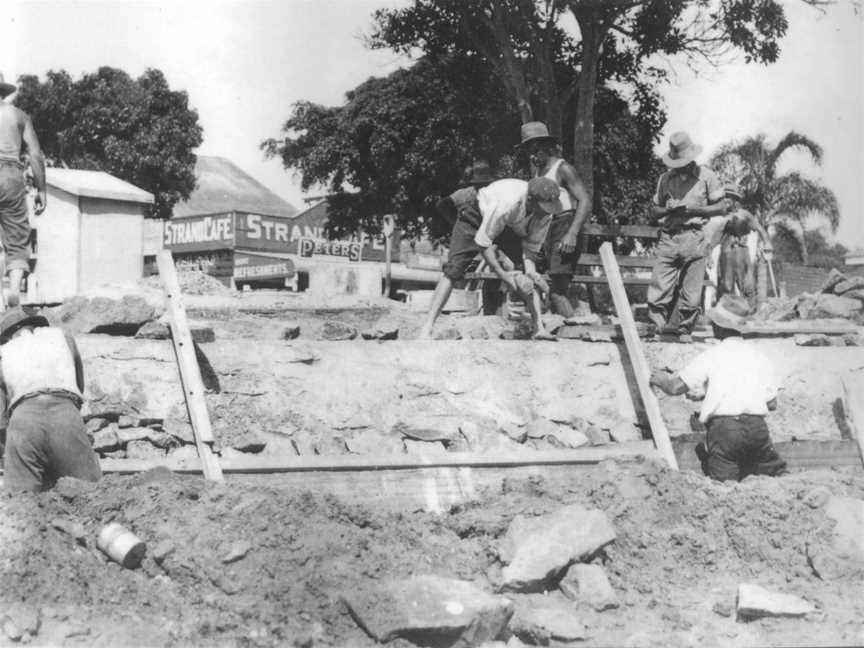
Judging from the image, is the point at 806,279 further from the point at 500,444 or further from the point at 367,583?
the point at 367,583

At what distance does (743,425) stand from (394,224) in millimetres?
16914

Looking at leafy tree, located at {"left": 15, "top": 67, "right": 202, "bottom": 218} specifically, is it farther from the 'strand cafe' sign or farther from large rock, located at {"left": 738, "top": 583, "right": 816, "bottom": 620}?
large rock, located at {"left": 738, "top": 583, "right": 816, "bottom": 620}

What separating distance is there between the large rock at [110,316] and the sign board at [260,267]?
20243mm

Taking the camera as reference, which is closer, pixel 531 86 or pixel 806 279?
pixel 531 86

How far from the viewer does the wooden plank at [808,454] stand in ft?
21.6

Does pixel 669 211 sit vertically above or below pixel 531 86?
below

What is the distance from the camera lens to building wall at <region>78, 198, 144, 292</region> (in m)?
13.5

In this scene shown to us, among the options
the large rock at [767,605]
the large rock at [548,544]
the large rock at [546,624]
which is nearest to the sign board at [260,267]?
the large rock at [548,544]

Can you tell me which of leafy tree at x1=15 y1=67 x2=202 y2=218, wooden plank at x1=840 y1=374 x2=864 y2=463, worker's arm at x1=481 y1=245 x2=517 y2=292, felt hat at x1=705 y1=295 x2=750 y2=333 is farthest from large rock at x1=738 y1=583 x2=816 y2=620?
leafy tree at x1=15 y1=67 x2=202 y2=218

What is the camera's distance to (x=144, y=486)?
5.04 metres

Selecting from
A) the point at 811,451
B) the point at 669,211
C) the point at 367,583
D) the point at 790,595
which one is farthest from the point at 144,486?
the point at 669,211

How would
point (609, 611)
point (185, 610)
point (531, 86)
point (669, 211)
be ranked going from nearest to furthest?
point (185, 610) < point (609, 611) < point (669, 211) < point (531, 86)

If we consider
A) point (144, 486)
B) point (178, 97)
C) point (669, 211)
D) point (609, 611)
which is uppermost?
point (178, 97)

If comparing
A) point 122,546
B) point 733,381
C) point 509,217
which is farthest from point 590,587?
point 509,217
